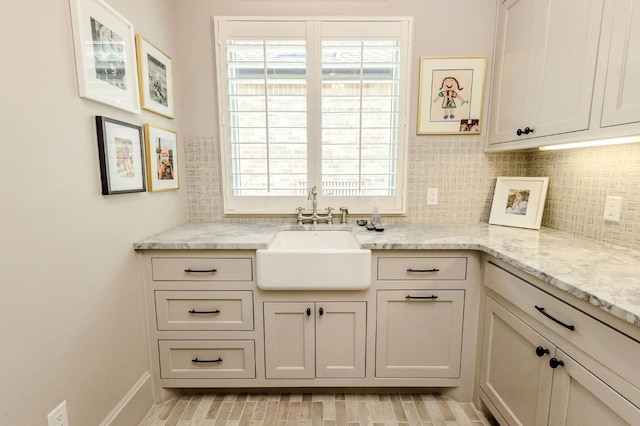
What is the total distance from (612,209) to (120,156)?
238 centimetres

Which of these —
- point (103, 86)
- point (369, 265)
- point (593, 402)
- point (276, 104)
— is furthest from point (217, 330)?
point (593, 402)

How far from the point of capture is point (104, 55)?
1.24 meters

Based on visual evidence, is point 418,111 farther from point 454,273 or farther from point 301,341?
point 301,341

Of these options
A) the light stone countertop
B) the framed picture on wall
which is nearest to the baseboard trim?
the light stone countertop

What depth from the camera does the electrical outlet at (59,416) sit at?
101 cm

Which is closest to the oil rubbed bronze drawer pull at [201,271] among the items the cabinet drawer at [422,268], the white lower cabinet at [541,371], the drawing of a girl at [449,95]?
the cabinet drawer at [422,268]

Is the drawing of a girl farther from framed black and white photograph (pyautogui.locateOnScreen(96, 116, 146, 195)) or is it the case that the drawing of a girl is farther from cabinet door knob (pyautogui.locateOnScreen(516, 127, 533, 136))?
framed black and white photograph (pyautogui.locateOnScreen(96, 116, 146, 195))

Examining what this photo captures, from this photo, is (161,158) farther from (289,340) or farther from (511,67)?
(511,67)

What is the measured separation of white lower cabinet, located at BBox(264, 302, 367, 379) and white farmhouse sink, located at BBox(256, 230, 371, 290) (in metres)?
0.13

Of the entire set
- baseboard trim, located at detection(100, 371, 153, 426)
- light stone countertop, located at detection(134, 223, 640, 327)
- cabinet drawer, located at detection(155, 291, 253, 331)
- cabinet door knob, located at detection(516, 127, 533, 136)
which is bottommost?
baseboard trim, located at detection(100, 371, 153, 426)

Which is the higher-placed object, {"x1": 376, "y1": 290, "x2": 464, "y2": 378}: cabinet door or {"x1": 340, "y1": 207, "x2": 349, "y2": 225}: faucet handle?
{"x1": 340, "y1": 207, "x2": 349, "y2": 225}: faucet handle

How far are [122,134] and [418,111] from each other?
1746mm

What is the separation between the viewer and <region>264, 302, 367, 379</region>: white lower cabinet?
1561 mm

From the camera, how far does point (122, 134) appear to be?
4.42 feet
